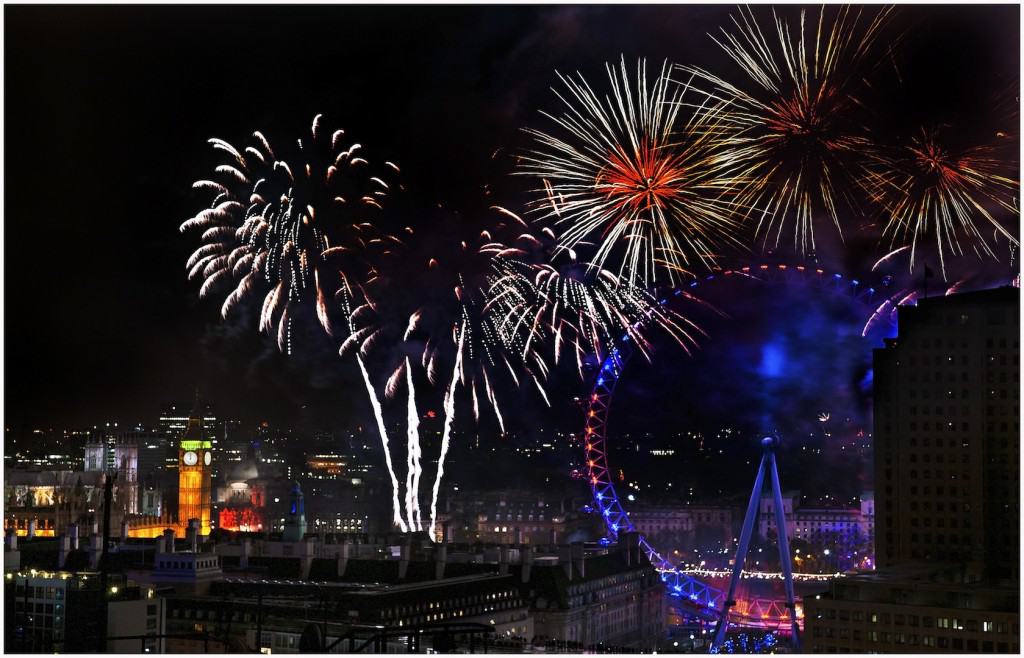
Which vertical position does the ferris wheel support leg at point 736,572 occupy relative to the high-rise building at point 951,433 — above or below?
below

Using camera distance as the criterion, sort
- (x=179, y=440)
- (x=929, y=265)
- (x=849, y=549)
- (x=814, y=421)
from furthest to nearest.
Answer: (x=179, y=440) → (x=849, y=549) → (x=814, y=421) → (x=929, y=265)

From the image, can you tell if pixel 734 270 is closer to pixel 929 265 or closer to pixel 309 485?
pixel 929 265

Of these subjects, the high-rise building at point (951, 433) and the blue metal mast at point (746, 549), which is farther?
the blue metal mast at point (746, 549)

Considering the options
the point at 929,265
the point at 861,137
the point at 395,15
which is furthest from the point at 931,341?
the point at 395,15

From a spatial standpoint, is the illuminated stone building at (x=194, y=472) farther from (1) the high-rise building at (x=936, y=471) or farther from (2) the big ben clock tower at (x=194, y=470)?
(1) the high-rise building at (x=936, y=471)

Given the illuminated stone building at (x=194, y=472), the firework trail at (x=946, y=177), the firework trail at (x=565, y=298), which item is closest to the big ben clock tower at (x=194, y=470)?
the illuminated stone building at (x=194, y=472)

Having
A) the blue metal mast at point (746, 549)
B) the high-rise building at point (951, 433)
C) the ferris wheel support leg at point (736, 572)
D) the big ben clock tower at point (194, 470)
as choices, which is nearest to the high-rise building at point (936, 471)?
the high-rise building at point (951, 433)
